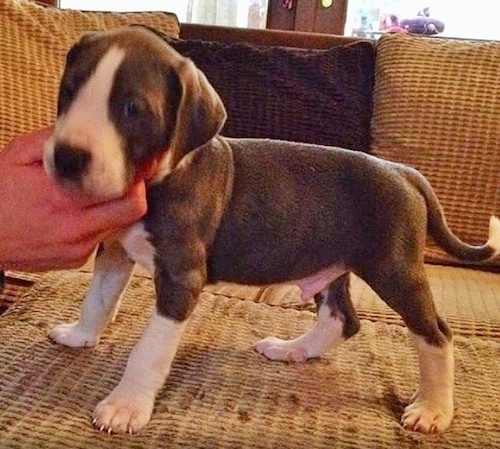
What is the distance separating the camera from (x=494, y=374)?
1.36 metres

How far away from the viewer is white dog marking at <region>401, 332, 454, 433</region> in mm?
1167

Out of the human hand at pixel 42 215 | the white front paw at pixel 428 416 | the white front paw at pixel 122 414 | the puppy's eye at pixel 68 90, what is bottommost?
the white front paw at pixel 428 416

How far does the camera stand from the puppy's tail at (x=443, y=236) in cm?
135

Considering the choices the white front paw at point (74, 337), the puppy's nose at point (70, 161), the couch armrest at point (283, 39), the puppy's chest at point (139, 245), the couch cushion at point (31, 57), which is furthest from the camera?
the couch armrest at point (283, 39)

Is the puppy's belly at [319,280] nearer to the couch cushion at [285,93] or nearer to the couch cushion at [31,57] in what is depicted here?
the couch cushion at [285,93]

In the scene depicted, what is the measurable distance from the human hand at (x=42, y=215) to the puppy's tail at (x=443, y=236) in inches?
20.2

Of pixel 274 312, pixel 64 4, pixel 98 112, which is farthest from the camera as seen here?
pixel 64 4

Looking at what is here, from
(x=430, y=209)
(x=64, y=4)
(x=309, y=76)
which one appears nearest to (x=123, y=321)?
(x=430, y=209)

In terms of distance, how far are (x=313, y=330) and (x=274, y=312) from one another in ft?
0.62

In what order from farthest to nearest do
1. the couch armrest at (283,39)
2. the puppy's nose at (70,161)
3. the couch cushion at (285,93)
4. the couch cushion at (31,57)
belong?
1. the couch armrest at (283,39)
2. the couch cushion at (285,93)
3. the couch cushion at (31,57)
4. the puppy's nose at (70,161)

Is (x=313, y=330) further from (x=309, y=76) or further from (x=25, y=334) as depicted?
(x=309, y=76)

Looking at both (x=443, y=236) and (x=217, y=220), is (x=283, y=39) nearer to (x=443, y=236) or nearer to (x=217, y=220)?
(x=443, y=236)

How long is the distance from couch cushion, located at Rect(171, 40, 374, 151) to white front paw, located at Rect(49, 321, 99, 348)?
90 cm

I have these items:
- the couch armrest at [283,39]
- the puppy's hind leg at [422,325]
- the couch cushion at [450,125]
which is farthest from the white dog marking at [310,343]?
the couch armrest at [283,39]
